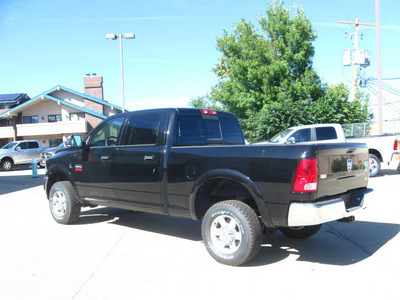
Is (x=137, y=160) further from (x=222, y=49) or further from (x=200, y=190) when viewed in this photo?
(x=222, y=49)

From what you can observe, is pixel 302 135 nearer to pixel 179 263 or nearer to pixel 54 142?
pixel 179 263

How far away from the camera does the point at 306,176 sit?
355cm

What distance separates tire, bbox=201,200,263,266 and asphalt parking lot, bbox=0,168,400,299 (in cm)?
17

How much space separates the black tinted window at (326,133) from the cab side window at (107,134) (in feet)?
25.7

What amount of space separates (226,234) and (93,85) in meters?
35.8

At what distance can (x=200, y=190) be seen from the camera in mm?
4449

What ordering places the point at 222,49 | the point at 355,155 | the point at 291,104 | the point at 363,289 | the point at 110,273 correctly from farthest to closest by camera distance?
the point at 222,49
the point at 291,104
the point at 355,155
the point at 110,273
the point at 363,289

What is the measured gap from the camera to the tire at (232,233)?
3.91 metres

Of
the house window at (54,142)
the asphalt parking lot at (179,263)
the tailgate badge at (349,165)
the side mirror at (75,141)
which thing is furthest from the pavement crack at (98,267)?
the house window at (54,142)

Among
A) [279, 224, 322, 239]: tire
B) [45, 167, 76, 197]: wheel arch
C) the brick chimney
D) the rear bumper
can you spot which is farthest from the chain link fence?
the brick chimney

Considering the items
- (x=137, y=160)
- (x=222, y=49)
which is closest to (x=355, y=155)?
(x=137, y=160)

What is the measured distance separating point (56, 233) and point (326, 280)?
171 inches

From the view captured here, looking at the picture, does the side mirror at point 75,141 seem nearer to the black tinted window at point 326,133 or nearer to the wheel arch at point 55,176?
the wheel arch at point 55,176

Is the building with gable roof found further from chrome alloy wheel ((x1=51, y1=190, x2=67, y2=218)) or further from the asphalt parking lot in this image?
the asphalt parking lot
